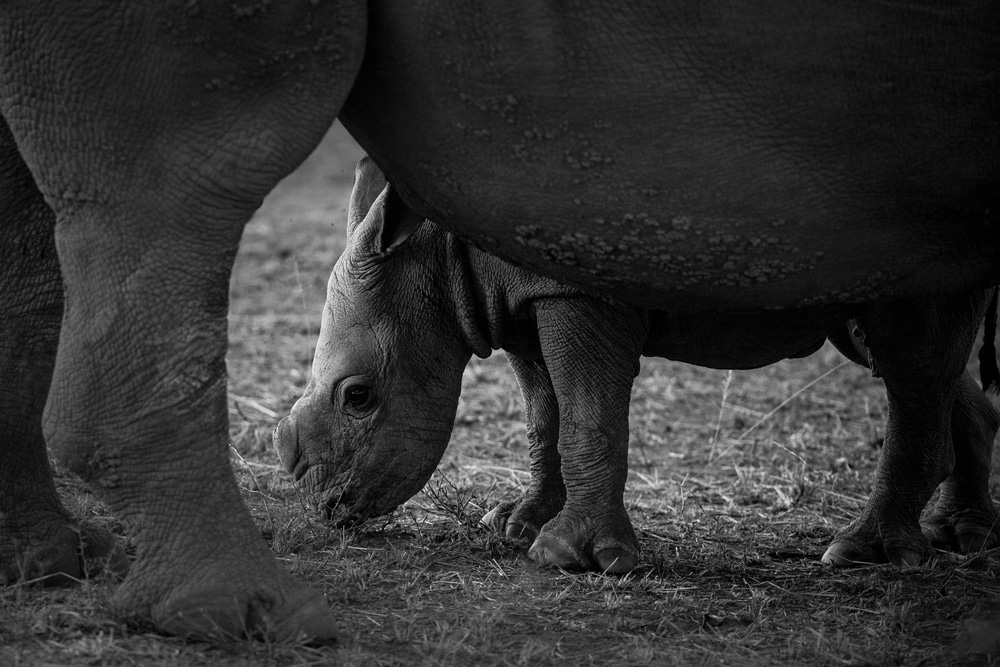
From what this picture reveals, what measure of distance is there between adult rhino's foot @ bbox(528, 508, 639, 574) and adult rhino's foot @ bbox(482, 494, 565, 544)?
1.34 feet

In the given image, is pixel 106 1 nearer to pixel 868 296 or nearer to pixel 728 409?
pixel 868 296

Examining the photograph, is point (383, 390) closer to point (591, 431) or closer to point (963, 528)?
point (591, 431)

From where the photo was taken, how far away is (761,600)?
380 cm

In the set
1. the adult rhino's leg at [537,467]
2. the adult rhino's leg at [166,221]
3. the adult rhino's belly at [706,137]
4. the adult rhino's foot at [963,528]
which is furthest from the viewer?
the adult rhino's foot at [963,528]

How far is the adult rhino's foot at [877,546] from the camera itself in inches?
175

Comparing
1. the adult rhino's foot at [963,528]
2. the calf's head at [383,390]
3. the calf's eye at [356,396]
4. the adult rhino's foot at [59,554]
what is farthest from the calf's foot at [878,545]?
the adult rhino's foot at [59,554]

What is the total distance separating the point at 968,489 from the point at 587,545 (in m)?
1.90

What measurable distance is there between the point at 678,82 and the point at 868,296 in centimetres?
93

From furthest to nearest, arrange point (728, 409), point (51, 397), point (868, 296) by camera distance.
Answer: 1. point (728, 409)
2. point (868, 296)
3. point (51, 397)

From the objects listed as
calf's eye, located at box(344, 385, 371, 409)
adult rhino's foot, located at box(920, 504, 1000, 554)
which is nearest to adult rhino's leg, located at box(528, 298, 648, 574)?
calf's eye, located at box(344, 385, 371, 409)

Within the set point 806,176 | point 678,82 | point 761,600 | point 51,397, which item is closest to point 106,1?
point 51,397

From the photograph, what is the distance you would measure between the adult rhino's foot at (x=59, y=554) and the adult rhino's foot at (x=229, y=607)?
17.6 inches

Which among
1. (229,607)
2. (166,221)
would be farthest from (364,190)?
(229,607)

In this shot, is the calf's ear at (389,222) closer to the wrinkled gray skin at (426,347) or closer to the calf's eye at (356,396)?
the wrinkled gray skin at (426,347)
